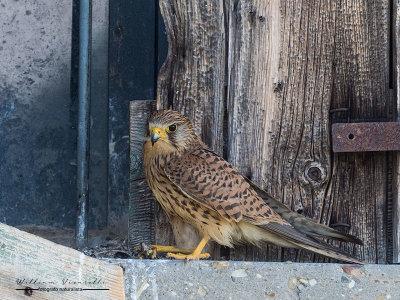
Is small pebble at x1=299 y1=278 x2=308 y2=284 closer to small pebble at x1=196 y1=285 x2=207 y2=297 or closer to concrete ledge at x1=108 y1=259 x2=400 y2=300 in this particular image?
concrete ledge at x1=108 y1=259 x2=400 y2=300

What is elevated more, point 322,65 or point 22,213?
point 322,65

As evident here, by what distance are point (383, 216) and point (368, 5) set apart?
976 mm

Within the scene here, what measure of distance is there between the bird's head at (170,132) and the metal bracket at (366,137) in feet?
2.15

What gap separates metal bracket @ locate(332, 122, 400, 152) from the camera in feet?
9.83

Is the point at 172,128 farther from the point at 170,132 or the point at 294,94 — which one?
the point at 294,94

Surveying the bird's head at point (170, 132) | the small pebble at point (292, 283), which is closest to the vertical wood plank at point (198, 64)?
the bird's head at point (170, 132)

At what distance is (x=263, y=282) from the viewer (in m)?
2.60

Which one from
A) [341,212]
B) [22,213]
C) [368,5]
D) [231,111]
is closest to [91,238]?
[22,213]

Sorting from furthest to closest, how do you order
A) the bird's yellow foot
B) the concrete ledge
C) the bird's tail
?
the bird's tail, the bird's yellow foot, the concrete ledge

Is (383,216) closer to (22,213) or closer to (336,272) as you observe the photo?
(336,272)

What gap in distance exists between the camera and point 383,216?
312 cm

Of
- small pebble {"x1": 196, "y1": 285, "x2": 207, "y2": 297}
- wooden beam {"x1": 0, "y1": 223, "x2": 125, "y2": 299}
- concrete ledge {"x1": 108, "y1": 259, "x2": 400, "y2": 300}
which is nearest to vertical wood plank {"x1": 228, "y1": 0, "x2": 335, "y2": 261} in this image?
concrete ledge {"x1": 108, "y1": 259, "x2": 400, "y2": 300}

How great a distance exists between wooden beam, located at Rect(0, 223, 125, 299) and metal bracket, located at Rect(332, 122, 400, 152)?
126 centimetres

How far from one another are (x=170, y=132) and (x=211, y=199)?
0.41 meters
